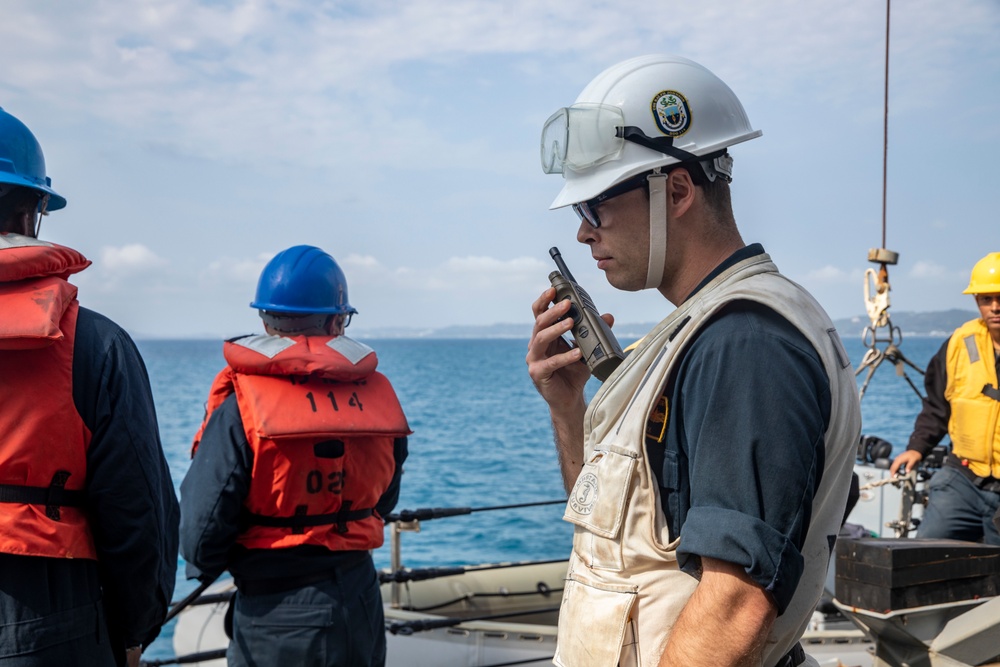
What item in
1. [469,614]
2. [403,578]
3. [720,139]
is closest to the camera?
[720,139]

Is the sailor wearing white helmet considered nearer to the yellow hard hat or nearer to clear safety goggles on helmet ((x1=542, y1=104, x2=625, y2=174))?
clear safety goggles on helmet ((x1=542, y1=104, x2=625, y2=174))

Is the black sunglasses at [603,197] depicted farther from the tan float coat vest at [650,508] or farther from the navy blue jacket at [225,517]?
the navy blue jacket at [225,517]

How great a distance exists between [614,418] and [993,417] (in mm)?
4312

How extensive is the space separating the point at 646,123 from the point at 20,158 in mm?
1683

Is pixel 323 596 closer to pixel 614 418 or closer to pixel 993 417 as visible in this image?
pixel 614 418

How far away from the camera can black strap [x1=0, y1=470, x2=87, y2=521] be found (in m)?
2.24

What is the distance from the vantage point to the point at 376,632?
3488 mm

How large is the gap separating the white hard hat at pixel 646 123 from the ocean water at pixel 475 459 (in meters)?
0.54

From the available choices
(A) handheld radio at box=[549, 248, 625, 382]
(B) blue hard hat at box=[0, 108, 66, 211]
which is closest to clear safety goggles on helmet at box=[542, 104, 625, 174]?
(A) handheld radio at box=[549, 248, 625, 382]

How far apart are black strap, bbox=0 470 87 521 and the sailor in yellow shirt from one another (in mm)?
4574

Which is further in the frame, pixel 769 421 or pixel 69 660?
pixel 69 660

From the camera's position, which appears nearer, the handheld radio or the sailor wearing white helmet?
the sailor wearing white helmet

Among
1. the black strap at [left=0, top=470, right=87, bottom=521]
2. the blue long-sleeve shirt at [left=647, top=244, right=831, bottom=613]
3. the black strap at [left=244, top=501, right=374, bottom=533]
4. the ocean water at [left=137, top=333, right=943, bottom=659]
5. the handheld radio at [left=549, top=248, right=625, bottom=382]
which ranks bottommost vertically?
the ocean water at [left=137, top=333, right=943, bottom=659]

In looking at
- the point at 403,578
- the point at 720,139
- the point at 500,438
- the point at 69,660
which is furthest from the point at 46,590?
the point at 500,438
